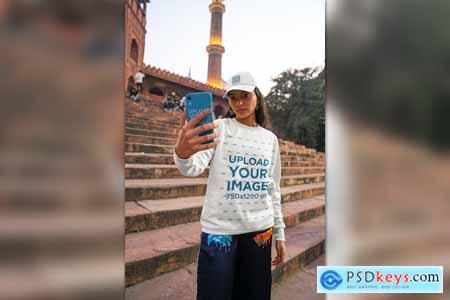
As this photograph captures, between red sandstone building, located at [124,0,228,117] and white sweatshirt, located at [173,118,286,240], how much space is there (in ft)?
0.82

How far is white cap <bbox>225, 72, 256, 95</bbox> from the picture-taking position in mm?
1193

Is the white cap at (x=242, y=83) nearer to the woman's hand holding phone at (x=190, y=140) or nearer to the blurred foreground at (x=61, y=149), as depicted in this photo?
the woman's hand holding phone at (x=190, y=140)

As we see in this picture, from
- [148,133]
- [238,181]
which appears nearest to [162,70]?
[148,133]

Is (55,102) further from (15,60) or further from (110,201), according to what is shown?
(110,201)

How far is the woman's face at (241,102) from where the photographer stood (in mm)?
1230

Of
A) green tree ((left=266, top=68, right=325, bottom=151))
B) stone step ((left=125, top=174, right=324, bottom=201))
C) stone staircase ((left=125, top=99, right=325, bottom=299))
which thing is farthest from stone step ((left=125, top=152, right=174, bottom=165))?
green tree ((left=266, top=68, right=325, bottom=151))

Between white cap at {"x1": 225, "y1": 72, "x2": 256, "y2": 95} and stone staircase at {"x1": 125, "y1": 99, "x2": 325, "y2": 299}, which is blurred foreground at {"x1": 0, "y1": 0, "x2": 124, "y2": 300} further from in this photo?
white cap at {"x1": 225, "y1": 72, "x2": 256, "y2": 95}

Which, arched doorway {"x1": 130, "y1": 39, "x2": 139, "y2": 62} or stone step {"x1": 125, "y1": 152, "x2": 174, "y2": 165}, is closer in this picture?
stone step {"x1": 125, "y1": 152, "x2": 174, "y2": 165}

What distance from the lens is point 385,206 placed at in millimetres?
1712

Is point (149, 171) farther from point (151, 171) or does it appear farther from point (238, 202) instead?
point (238, 202)

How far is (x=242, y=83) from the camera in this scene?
121 centimetres

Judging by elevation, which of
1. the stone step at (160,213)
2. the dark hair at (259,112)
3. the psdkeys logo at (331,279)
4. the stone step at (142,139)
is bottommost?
the psdkeys logo at (331,279)

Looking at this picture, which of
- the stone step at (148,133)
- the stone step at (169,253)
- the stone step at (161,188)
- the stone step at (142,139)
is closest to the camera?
the stone step at (169,253)

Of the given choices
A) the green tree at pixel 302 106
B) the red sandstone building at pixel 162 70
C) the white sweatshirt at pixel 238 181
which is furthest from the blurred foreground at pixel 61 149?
the green tree at pixel 302 106
